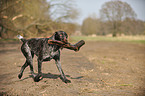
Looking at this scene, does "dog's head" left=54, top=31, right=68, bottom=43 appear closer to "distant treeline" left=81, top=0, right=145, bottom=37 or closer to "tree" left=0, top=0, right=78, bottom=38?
"tree" left=0, top=0, right=78, bottom=38

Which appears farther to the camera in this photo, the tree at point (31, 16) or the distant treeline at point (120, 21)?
the distant treeline at point (120, 21)

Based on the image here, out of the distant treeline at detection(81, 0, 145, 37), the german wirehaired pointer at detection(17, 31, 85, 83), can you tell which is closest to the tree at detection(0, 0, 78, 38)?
the german wirehaired pointer at detection(17, 31, 85, 83)

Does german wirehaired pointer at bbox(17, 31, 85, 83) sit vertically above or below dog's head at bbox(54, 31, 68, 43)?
below

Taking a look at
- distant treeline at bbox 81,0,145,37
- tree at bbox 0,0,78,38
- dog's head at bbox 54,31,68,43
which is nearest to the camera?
dog's head at bbox 54,31,68,43

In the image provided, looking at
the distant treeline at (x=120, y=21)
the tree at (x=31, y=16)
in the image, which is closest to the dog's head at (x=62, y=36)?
the tree at (x=31, y=16)

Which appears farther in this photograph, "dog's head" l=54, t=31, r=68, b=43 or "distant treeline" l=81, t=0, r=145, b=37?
"distant treeline" l=81, t=0, r=145, b=37

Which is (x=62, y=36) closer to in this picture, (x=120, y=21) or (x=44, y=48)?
(x=44, y=48)

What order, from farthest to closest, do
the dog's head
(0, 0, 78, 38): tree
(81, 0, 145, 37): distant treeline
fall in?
1. (81, 0, 145, 37): distant treeline
2. (0, 0, 78, 38): tree
3. the dog's head

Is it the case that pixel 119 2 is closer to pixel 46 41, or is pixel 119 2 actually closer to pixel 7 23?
pixel 7 23

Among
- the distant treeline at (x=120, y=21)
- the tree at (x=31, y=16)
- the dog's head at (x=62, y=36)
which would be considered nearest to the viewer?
the dog's head at (x=62, y=36)

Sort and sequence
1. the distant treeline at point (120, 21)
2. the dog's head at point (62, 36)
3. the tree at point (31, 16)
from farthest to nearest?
the distant treeline at point (120, 21) → the tree at point (31, 16) → the dog's head at point (62, 36)

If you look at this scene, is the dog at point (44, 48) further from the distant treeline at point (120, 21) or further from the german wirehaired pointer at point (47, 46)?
the distant treeline at point (120, 21)

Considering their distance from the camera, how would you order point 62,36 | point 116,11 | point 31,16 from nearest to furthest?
point 62,36
point 31,16
point 116,11

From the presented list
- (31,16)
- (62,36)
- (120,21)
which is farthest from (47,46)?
(120,21)
